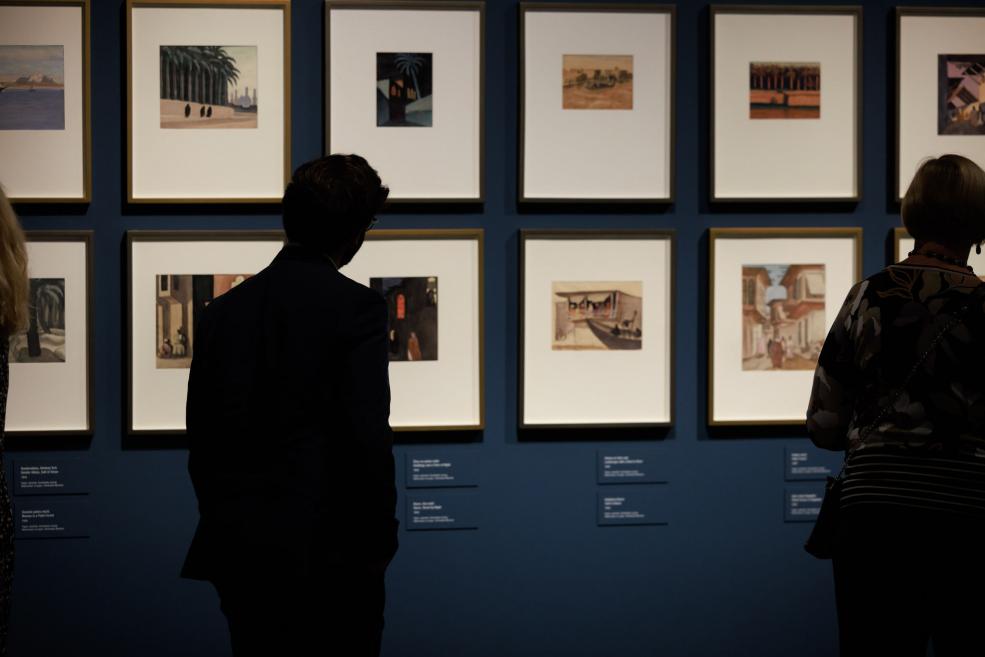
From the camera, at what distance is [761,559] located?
3.24 m

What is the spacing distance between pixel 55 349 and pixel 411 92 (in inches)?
57.2

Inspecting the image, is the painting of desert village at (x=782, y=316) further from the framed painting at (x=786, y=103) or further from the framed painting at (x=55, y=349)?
the framed painting at (x=55, y=349)

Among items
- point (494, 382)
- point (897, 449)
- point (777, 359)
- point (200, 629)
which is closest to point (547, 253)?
point (494, 382)

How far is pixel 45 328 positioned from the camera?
3039 millimetres

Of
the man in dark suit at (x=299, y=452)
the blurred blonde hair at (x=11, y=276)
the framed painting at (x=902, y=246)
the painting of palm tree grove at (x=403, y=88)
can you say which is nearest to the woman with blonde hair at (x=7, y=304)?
the blurred blonde hair at (x=11, y=276)

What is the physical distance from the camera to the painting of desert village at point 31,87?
3.01m

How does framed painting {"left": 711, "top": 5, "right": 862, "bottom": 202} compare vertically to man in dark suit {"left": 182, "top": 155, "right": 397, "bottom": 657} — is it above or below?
above

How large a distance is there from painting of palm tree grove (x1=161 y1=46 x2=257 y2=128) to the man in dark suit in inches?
50.8

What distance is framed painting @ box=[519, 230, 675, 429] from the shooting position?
312 cm

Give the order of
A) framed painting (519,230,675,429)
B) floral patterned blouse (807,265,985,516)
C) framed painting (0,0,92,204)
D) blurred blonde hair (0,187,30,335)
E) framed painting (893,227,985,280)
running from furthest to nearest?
1. framed painting (893,227,985,280)
2. framed painting (519,230,675,429)
3. framed painting (0,0,92,204)
4. floral patterned blouse (807,265,985,516)
5. blurred blonde hair (0,187,30,335)

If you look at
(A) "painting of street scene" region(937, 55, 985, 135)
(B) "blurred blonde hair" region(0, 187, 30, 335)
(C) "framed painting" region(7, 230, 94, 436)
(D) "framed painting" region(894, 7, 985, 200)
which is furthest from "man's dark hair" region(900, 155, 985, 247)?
(C) "framed painting" region(7, 230, 94, 436)

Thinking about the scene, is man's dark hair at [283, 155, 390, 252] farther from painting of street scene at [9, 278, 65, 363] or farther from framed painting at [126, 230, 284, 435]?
painting of street scene at [9, 278, 65, 363]

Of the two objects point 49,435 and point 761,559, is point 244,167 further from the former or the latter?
point 761,559

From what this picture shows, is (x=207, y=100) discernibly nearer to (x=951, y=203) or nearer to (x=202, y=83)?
(x=202, y=83)
